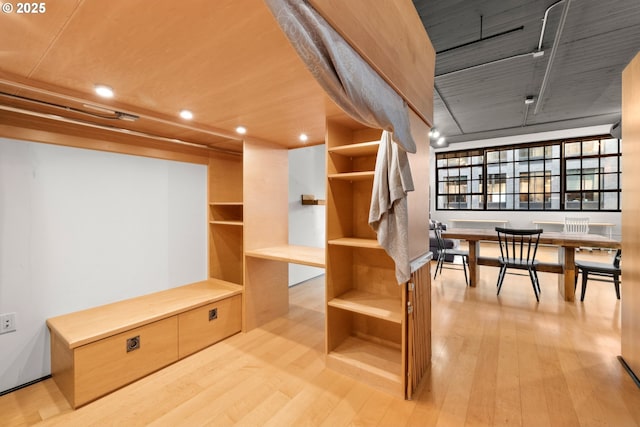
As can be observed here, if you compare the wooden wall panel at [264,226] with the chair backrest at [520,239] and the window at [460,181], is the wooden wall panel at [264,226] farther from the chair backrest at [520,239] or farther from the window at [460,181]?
the window at [460,181]

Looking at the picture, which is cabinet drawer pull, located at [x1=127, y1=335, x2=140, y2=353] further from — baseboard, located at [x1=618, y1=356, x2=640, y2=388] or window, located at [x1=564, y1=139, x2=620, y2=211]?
window, located at [x1=564, y1=139, x2=620, y2=211]

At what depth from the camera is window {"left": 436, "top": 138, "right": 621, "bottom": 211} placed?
21.8 ft

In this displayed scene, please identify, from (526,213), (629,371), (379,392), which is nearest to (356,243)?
(379,392)

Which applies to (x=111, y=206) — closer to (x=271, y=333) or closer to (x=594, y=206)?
(x=271, y=333)

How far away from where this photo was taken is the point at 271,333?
2588 mm

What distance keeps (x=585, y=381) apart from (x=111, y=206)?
3.82 metres

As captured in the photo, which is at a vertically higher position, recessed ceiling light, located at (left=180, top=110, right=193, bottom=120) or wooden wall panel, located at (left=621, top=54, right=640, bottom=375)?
recessed ceiling light, located at (left=180, top=110, right=193, bottom=120)

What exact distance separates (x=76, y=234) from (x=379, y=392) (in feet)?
8.29

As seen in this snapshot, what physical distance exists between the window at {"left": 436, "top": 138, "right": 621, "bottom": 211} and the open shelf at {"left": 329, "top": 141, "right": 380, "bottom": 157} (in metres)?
7.51

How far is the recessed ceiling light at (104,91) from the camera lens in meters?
1.49

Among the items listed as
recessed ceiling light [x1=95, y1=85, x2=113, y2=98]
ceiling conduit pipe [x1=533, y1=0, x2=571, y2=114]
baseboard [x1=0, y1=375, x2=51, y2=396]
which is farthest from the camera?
ceiling conduit pipe [x1=533, y1=0, x2=571, y2=114]

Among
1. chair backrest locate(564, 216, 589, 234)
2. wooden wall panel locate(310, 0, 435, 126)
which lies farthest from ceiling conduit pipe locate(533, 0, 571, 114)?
chair backrest locate(564, 216, 589, 234)

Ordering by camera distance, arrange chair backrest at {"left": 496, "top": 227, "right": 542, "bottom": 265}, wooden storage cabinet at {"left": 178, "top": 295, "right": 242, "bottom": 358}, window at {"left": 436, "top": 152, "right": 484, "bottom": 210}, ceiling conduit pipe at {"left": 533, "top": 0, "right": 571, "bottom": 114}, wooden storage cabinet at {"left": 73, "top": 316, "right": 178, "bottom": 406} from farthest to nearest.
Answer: window at {"left": 436, "top": 152, "right": 484, "bottom": 210}
chair backrest at {"left": 496, "top": 227, "right": 542, "bottom": 265}
ceiling conduit pipe at {"left": 533, "top": 0, "right": 571, "bottom": 114}
wooden storage cabinet at {"left": 178, "top": 295, "right": 242, "bottom": 358}
wooden storage cabinet at {"left": 73, "top": 316, "right": 178, "bottom": 406}

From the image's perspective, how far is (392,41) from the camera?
1336mm
